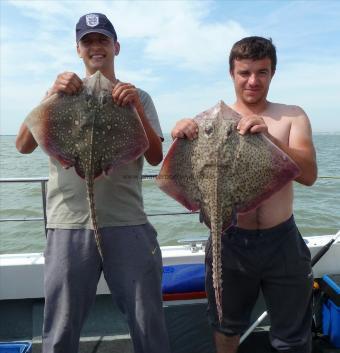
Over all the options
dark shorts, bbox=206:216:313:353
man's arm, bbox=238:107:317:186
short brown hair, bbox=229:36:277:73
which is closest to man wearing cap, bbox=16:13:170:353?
dark shorts, bbox=206:216:313:353

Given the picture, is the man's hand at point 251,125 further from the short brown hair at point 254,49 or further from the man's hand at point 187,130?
the short brown hair at point 254,49

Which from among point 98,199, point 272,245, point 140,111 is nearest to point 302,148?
point 272,245

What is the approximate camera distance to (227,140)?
7.80 ft

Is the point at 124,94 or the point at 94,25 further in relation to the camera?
the point at 94,25

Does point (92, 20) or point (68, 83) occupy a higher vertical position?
point (92, 20)

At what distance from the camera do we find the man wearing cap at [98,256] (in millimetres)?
2578

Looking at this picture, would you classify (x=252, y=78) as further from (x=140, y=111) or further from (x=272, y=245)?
(x=272, y=245)

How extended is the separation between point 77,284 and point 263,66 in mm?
1875

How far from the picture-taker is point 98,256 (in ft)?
8.62

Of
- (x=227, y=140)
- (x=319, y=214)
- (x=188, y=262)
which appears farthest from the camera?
(x=319, y=214)

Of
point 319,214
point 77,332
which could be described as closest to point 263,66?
point 77,332

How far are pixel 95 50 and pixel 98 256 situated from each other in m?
1.34

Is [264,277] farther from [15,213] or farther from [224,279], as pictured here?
[15,213]

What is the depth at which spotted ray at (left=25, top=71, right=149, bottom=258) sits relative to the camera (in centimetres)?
238
